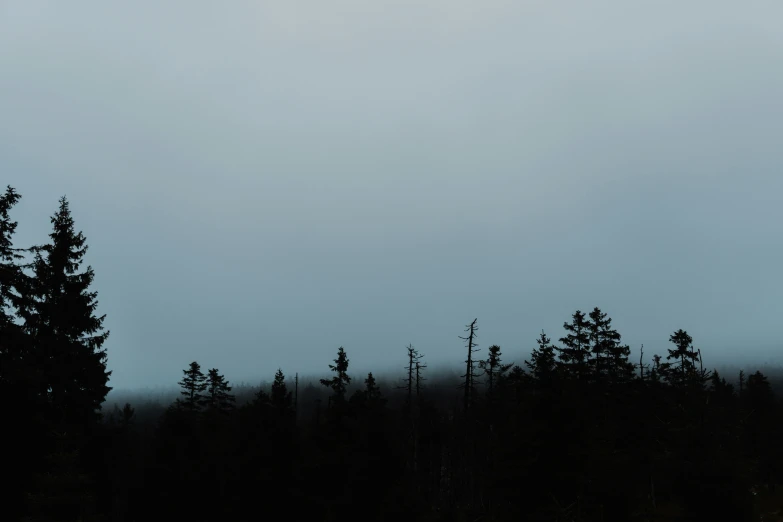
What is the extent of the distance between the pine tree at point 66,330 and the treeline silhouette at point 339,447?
0.26 ft

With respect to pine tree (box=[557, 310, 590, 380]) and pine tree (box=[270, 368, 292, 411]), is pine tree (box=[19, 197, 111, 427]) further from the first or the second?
pine tree (box=[557, 310, 590, 380])

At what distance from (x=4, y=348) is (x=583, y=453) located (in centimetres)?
2193

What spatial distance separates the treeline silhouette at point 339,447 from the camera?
1548 cm

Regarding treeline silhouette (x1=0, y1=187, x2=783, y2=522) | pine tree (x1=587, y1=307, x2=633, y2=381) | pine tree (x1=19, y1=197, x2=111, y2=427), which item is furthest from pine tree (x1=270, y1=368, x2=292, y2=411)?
pine tree (x1=587, y1=307, x2=633, y2=381)

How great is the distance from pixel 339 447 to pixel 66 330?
16.5 m

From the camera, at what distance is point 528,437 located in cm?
1583

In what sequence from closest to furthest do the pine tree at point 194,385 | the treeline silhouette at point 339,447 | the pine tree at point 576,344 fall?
the treeline silhouette at point 339,447
the pine tree at point 576,344
the pine tree at point 194,385

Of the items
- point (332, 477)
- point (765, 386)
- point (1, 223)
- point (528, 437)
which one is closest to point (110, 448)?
point (332, 477)

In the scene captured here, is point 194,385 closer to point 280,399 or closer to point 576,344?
point 280,399

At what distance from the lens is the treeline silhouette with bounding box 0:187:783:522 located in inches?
609

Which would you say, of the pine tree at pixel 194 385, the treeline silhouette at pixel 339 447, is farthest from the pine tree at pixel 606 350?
the pine tree at pixel 194 385

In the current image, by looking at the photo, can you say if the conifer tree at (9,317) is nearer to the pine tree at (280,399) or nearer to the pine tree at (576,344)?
the pine tree at (280,399)

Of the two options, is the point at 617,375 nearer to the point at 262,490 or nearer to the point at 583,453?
the point at 583,453

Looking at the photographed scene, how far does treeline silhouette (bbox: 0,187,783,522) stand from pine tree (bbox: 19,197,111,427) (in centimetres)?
8
